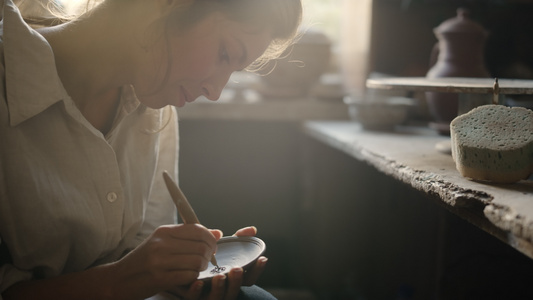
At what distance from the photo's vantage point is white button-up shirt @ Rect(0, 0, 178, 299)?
0.91 metres

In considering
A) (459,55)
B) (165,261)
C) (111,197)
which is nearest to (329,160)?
(459,55)

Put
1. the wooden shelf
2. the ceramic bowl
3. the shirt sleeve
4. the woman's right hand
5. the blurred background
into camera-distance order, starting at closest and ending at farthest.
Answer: the wooden shelf < the woman's right hand < the shirt sleeve < the ceramic bowl < the blurred background

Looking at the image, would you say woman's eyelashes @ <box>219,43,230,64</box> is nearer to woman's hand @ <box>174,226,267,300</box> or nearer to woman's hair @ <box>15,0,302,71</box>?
woman's hair @ <box>15,0,302,71</box>

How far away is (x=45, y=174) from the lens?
94 centimetres

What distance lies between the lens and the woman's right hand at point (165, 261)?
0.87m

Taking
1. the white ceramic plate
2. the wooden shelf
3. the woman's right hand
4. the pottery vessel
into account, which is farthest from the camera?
the pottery vessel

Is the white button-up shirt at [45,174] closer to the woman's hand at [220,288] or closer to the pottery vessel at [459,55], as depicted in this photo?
the woman's hand at [220,288]

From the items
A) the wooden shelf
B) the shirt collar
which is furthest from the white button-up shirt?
the wooden shelf

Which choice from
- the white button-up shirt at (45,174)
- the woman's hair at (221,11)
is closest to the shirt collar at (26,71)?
the white button-up shirt at (45,174)

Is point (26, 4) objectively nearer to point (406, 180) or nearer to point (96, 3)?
point (96, 3)

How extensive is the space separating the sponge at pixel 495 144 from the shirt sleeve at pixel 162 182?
2.41ft

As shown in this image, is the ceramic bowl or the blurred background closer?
the ceramic bowl

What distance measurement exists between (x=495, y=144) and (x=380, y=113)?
866 mm

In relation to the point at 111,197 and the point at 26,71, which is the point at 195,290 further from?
the point at 26,71
